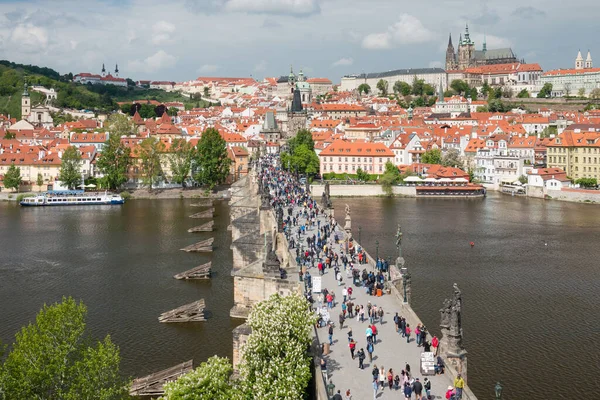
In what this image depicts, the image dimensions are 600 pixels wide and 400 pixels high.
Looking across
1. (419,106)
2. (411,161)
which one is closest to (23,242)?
(411,161)

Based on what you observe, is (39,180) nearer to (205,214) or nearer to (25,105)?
(205,214)

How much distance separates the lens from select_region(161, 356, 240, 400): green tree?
604 inches

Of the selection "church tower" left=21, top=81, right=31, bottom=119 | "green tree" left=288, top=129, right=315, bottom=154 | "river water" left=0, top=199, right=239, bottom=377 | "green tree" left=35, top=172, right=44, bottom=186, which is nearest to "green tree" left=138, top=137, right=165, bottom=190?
"green tree" left=35, top=172, right=44, bottom=186

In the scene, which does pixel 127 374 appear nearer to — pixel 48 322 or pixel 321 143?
pixel 48 322

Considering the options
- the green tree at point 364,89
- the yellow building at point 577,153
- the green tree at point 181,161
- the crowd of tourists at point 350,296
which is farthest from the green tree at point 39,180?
the green tree at point 364,89

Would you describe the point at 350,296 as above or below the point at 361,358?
above

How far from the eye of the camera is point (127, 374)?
22.8 metres

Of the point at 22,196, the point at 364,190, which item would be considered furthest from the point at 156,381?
the point at 364,190

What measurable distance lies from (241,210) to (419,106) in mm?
116888

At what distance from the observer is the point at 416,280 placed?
110 ft

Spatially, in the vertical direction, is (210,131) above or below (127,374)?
above

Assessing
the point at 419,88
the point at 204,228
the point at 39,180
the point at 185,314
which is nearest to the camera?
the point at 185,314

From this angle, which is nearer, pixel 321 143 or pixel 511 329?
pixel 511 329

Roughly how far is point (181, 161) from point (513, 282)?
4854 cm
